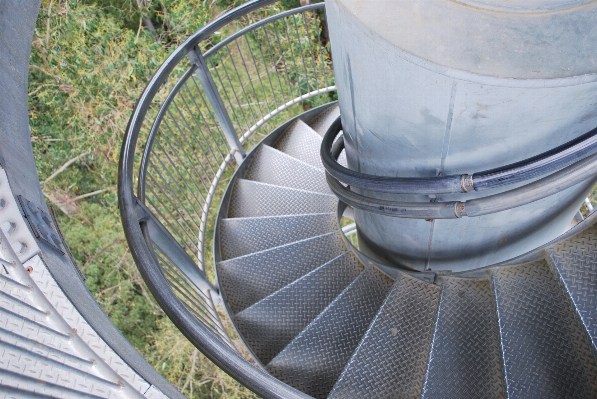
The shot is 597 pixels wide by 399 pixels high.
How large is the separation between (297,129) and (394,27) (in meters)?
2.83

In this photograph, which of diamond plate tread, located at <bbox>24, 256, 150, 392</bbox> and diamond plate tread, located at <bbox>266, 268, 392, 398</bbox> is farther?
diamond plate tread, located at <bbox>266, 268, 392, 398</bbox>

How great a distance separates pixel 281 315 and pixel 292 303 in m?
0.10

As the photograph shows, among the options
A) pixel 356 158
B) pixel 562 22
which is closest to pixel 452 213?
pixel 356 158

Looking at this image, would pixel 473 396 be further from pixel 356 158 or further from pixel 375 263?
pixel 356 158

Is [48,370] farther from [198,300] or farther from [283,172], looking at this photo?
[283,172]

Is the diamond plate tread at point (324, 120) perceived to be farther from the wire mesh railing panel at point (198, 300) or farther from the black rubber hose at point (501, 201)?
the black rubber hose at point (501, 201)

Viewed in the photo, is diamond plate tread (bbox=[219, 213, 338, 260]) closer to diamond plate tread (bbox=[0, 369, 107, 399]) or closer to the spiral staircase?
the spiral staircase

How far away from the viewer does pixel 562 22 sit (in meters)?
1.43

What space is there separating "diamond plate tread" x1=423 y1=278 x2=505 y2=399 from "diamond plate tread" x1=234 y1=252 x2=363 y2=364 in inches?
33.6

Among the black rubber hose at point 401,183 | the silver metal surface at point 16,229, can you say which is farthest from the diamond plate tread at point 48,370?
the black rubber hose at point 401,183

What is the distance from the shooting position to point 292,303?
3080mm

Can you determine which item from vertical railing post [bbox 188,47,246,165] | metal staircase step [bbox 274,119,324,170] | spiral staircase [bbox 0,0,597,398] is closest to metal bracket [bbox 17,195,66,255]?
spiral staircase [bbox 0,0,597,398]

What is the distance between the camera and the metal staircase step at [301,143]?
165 inches

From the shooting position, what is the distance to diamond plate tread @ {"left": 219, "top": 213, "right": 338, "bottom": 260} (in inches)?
141
